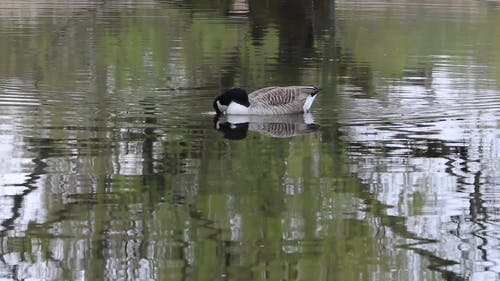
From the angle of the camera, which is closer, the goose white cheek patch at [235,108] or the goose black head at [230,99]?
the goose black head at [230,99]

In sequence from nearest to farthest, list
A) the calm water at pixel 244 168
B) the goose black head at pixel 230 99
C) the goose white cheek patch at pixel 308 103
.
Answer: the calm water at pixel 244 168 → the goose black head at pixel 230 99 → the goose white cheek patch at pixel 308 103

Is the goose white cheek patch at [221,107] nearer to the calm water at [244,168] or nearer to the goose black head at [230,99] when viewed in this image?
the goose black head at [230,99]

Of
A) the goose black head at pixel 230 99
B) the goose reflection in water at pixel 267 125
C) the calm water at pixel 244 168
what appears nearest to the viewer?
the calm water at pixel 244 168

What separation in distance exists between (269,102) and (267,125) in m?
0.81

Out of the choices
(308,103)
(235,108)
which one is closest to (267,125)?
(235,108)

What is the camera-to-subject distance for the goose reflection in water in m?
16.8

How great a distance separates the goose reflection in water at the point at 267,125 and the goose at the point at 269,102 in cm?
9

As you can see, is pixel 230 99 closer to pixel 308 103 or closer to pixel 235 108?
pixel 235 108

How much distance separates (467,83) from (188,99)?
5.54 meters

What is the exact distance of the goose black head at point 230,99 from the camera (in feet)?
59.0

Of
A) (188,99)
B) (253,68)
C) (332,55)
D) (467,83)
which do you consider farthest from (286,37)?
(188,99)

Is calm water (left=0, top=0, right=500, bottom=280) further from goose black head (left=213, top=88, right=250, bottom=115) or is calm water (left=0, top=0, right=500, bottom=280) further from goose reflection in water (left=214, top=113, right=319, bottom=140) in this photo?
goose black head (left=213, top=88, right=250, bottom=115)

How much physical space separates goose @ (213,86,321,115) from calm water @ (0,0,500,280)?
0.71 ft

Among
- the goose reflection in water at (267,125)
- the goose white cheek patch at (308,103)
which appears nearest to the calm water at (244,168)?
the goose reflection in water at (267,125)
